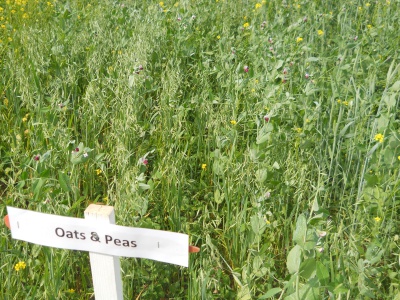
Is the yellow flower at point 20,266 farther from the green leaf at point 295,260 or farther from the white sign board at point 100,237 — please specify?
the green leaf at point 295,260

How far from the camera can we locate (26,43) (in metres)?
3.34

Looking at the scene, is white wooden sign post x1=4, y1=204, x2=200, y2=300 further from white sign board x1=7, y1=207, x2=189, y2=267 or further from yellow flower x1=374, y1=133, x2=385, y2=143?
yellow flower x1=374, y1=133, x2=385, y2=143

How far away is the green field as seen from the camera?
1.68 m

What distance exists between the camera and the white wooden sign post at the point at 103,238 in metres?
1.23

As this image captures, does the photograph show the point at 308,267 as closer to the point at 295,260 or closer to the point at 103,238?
the point at 295,260

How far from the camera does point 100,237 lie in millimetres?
1265

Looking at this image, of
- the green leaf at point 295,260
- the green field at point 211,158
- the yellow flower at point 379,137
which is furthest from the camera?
the yellow flower at point 379,137

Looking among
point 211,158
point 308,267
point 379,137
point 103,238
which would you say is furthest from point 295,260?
point 211,158

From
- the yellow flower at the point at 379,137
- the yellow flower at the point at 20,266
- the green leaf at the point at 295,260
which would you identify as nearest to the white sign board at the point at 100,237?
the green leaf at the point at 295,260

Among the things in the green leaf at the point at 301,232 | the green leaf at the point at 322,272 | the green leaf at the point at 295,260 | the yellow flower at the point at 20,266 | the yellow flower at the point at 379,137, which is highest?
the green leaf at the point at 301,232

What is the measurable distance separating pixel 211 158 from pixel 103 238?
1.13m

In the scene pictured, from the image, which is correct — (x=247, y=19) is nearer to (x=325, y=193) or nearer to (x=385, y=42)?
(x=385, y=42)

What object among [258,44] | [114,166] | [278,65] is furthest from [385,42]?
[114,166]

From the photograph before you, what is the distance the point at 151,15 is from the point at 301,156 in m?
2.14
